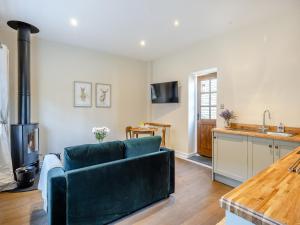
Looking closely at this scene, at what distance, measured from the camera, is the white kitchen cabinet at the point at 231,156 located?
2881 mm

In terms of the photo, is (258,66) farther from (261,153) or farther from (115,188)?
(115,188)

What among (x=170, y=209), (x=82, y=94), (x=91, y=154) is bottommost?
(x=170, y=209)

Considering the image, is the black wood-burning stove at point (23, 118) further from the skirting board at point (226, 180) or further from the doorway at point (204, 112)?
the doorway at point (204, 112)

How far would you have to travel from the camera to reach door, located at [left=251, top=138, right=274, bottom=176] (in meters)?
2.58

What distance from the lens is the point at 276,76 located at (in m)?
2.97

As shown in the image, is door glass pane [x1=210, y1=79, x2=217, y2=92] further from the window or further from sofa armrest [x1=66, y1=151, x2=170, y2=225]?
sofa armrest [x1=66, y1=151, x2=170, y2=225]

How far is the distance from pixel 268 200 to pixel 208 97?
391 centimetres

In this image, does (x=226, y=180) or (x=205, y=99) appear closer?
(x=226, y=180)

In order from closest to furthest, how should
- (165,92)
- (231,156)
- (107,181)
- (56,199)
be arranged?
(56,199)
(107,181)
(231,156)
(165,92)

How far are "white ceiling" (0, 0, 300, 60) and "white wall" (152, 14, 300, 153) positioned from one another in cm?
25

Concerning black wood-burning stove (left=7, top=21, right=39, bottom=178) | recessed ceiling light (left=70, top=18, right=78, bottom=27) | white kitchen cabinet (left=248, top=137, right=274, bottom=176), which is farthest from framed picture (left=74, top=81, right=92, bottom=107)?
white kitchen cabinet (left=248, top=137, right=274, bottom=176)

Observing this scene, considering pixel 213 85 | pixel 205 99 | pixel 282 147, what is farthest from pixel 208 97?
pixel 282 147

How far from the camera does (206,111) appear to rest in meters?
4.61

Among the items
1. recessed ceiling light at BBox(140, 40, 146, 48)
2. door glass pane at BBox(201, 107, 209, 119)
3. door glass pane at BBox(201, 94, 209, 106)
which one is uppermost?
recessed ceiling light at BBox(140, 40, 146, 48)
